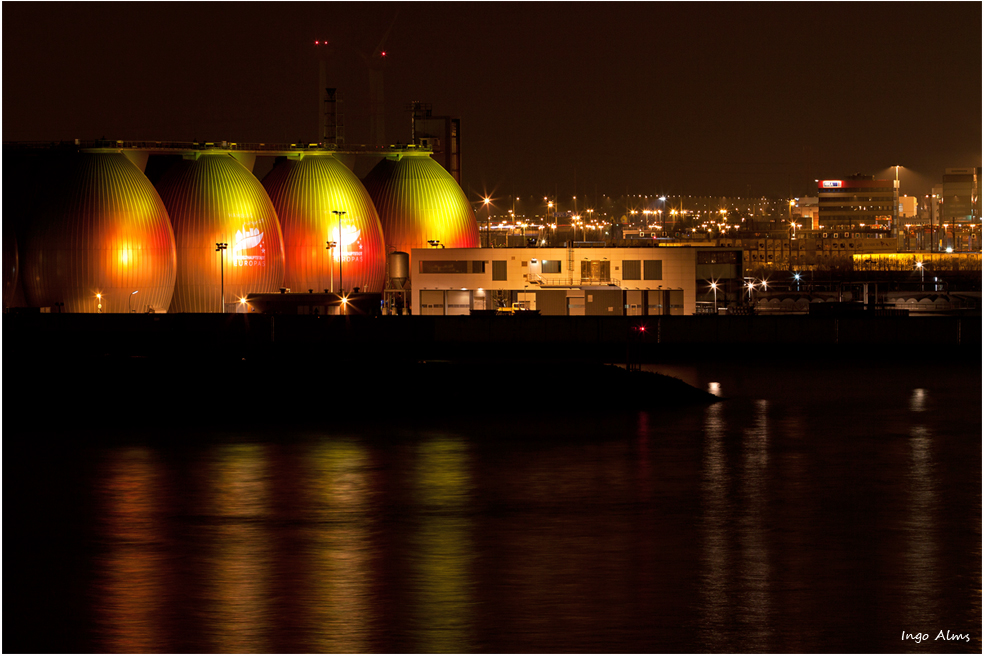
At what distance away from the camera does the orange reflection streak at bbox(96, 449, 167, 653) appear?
11.5 meters

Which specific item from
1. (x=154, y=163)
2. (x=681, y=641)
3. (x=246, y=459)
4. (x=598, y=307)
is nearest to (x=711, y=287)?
(x=598, y=307)

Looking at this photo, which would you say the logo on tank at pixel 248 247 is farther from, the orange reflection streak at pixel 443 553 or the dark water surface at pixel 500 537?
the orange reflection streak at pixel 443 553

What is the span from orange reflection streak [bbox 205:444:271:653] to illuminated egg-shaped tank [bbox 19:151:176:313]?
3655cm

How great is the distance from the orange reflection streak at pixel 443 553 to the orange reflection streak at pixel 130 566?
2.54 meters

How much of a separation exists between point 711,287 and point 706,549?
145 feet

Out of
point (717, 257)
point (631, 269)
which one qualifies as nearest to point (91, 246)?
point (631, 269)

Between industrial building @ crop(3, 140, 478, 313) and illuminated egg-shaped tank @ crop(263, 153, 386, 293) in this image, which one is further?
illuminated egg-shaped tank @ crop(263, 153, 386, 293)

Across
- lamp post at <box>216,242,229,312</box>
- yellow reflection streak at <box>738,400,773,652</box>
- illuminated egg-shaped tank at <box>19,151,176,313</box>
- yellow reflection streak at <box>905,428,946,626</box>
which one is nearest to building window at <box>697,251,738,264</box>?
lamp post at <box>216,242,229,312</box>

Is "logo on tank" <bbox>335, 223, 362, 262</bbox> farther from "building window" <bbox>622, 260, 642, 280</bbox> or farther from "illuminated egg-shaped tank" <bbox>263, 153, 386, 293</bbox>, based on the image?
"building window" <bbox>622, 260, 642, 280</bbox>

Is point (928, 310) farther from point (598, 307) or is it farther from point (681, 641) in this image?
point (681, 641)

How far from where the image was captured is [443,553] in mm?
14570

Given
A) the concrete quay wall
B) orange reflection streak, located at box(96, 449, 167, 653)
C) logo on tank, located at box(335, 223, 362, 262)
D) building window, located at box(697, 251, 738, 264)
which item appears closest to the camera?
orange reflection streak, located at box(96, 449, 167, 653)

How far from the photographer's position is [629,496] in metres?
18.4

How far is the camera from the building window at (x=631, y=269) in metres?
56.1
